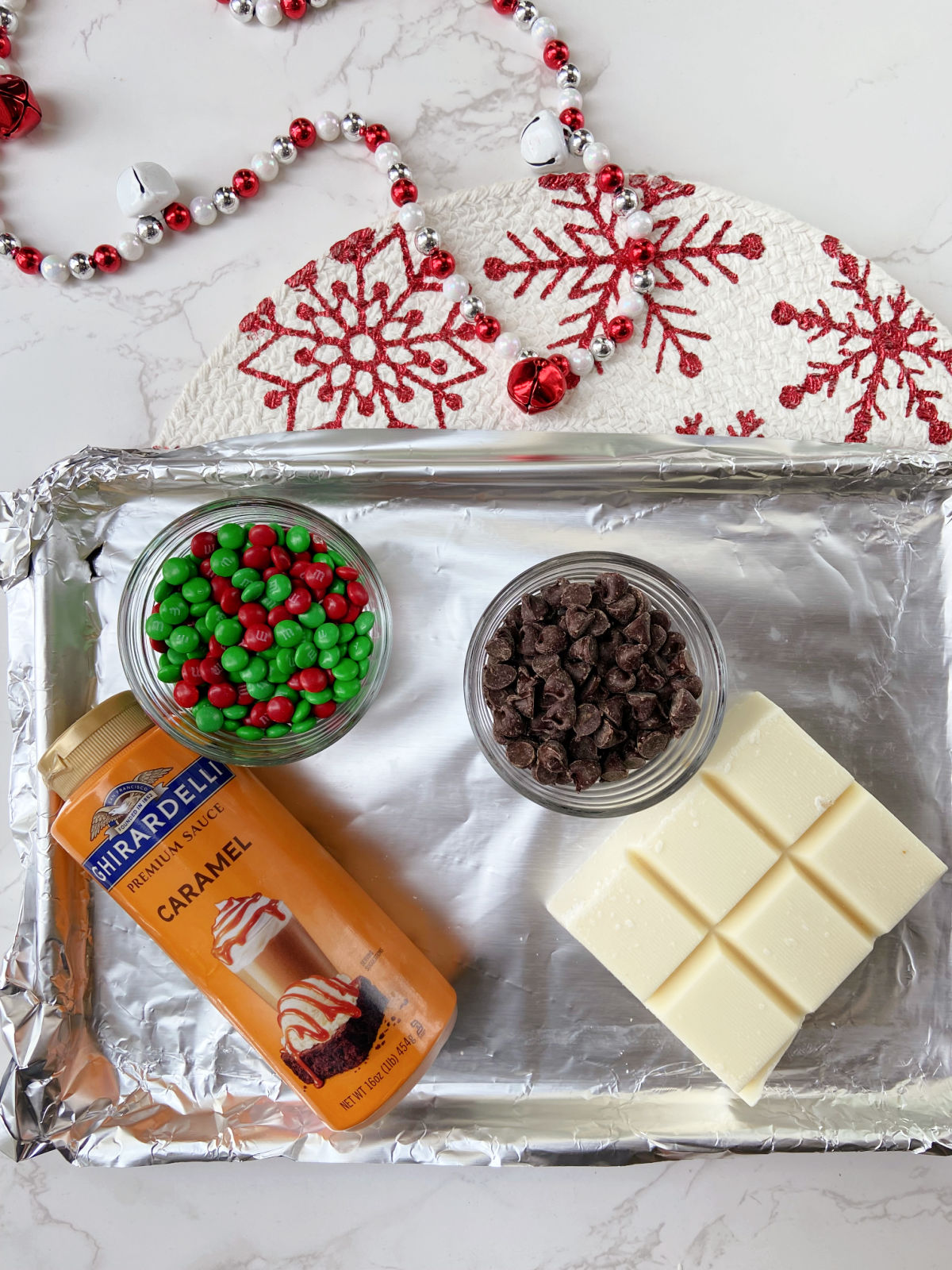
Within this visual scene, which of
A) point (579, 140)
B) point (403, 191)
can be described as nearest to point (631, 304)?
point (579, 140)

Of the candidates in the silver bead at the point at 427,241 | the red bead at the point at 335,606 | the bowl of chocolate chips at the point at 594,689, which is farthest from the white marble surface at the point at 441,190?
the bowl of chocolate chips at the point at 594,689

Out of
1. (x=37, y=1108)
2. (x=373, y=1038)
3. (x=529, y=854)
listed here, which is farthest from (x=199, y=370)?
(x=37, y=1108)

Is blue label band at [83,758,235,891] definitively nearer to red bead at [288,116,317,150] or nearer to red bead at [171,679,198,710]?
red bead at [171,679,198,710]

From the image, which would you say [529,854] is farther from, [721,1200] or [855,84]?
[855,84]

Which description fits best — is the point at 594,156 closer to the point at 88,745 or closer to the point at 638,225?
the point at 638,225

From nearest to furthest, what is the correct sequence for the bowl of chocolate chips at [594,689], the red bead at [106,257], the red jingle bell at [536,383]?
the bowl of chocolate chips at [594,689]
the red jingle bell at [536,383]
the red bead at [106,257]

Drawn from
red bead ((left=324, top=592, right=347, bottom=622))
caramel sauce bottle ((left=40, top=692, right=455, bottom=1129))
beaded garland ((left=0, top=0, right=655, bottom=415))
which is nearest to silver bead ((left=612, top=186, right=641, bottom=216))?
beaded garland ((left=0, top=0, right=655, bottom=415))

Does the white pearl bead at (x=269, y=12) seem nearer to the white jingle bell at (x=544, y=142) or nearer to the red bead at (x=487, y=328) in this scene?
the white jingle bell at (x=544, y=142)
